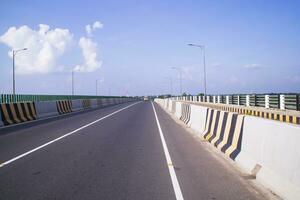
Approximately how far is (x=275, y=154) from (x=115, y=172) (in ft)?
11.5

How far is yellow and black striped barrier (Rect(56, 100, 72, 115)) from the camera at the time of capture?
3309cm

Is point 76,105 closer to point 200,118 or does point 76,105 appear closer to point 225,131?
point 200,118

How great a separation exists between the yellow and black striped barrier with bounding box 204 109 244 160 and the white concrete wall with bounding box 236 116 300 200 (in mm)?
708

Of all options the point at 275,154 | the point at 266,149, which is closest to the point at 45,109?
the point at 266,149

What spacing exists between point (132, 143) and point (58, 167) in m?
4.71

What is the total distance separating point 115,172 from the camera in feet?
27.3

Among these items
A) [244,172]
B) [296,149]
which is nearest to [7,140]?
[244,172]

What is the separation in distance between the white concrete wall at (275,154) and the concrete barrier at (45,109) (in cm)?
2101

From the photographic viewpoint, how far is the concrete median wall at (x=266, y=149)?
5.87 m

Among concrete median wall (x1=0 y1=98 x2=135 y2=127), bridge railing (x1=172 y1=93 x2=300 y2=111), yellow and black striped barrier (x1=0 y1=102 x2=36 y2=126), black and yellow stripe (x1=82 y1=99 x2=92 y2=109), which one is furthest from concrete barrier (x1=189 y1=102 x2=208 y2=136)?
black and yellow stripe (x1=82 y1=99 x2=92 y2=109)

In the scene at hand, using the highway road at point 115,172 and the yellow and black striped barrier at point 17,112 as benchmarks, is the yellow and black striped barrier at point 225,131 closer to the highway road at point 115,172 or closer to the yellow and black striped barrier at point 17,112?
the highway road at point 115,172

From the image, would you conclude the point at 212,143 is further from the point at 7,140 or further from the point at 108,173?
the point at 7,140

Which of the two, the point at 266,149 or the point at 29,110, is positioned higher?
the point at 29,110

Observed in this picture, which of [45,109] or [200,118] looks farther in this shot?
[45,109]
